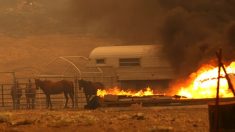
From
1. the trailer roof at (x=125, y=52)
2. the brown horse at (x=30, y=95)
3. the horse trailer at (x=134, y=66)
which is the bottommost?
the brown horse at (x=30, y=95)

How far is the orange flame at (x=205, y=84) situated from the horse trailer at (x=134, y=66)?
308 inches

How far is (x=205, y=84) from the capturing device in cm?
2669

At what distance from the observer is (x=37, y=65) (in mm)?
56906

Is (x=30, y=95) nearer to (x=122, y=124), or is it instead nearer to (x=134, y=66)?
(x=134, y=66)

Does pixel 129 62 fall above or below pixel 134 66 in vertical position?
above

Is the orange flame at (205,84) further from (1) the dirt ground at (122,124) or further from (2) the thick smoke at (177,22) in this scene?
(1) the dirt ground at (122,124)

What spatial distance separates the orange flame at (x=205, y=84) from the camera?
25922 millimetres

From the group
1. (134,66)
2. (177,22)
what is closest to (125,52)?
(134,66)

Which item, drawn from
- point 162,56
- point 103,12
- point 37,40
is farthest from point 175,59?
point 37,40

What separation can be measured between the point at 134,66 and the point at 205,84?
38.3 feet

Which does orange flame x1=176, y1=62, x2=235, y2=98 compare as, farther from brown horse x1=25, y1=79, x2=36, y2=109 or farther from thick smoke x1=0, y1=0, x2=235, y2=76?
brown horse x1=25, y1=79, x2=36, y2=109

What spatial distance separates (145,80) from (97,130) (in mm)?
19002

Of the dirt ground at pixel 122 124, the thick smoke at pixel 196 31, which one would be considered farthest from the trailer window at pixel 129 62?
the dirt ground at pixel 122 124

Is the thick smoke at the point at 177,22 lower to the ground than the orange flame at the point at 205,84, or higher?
higher
